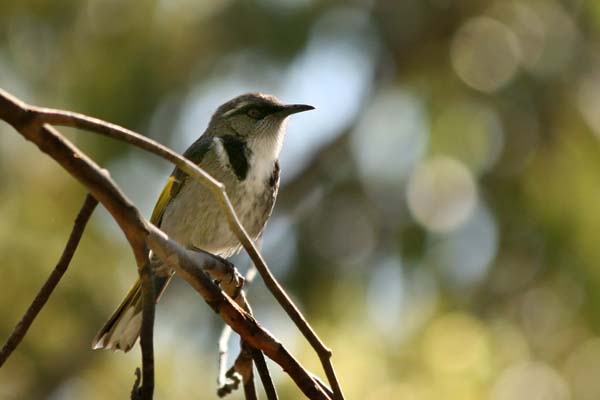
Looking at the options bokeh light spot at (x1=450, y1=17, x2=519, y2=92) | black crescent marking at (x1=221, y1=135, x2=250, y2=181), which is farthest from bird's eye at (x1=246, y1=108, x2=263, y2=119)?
bokeh light spot at (x1=450, y1=17, x2=519, y2=92)

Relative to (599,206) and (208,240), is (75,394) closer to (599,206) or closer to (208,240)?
(208,240)

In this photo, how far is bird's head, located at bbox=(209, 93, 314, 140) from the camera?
3.96 meters

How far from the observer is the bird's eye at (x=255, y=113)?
4.05 meters

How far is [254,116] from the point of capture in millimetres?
4055

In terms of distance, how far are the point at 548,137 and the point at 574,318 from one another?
117 centimetres

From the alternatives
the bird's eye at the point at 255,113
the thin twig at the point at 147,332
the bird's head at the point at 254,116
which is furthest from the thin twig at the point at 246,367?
the bird's eye at the point at 255,113

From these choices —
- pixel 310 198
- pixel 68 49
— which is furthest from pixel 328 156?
pixel 68 49

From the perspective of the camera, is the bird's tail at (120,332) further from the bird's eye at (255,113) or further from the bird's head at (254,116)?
the bird's eye at (255,113)

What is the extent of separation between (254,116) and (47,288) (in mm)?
2640

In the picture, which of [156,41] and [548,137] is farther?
[156,41]

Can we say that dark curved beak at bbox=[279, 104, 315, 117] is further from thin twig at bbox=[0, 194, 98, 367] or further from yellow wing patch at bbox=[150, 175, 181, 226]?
thin twig at bbox=[0, 194, 98, 367]

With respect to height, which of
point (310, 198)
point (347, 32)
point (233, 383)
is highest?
point (347, 32)

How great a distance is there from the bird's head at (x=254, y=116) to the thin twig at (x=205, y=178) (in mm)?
2305

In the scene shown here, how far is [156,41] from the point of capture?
6.12 m
